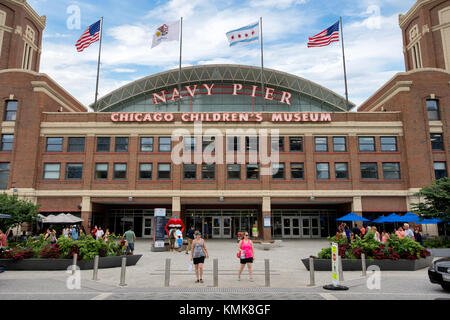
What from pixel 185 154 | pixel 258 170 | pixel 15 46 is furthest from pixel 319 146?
pixel 15 46

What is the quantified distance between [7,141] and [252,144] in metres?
24.7

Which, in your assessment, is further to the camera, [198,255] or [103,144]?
[103,144]

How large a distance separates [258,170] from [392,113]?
15116 millimetres

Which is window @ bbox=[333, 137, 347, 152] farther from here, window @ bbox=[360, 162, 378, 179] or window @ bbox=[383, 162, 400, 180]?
window @ bbox=[383, 162, 400, 180]

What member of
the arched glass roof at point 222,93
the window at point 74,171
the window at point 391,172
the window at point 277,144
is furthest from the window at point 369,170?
the window at point 74,171

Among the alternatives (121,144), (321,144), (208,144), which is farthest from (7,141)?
(321,144)

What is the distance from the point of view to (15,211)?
84.7 feet

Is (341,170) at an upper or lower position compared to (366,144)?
lower

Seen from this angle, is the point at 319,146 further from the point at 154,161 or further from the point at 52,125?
the point at 52,125

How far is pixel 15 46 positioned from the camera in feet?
132

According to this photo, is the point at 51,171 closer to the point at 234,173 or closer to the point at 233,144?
the point at 234,173

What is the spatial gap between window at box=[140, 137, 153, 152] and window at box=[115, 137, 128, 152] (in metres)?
1.66

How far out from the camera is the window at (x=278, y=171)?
3403cm

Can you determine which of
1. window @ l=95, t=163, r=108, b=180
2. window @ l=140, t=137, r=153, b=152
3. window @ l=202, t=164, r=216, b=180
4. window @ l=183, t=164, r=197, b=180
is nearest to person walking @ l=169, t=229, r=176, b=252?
window @ l=183, t=164, r=197, b=180
